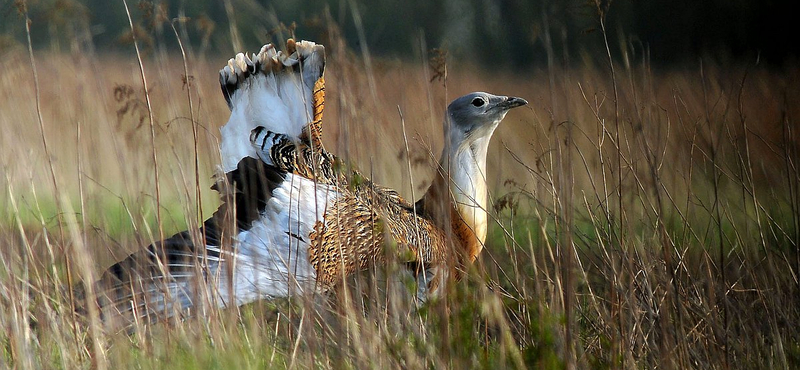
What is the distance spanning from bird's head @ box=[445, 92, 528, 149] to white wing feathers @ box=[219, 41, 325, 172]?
572 mm

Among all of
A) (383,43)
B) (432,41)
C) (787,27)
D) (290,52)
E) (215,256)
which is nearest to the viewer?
(215,256)

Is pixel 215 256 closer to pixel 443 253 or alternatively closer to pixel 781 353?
pixel 443 253

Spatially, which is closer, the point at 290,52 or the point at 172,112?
the point at 172,112

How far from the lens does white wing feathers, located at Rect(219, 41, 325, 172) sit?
327cm

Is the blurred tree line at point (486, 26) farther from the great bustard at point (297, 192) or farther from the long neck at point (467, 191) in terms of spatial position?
the long neck at point (467, 191)

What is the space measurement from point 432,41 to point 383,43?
0.77m

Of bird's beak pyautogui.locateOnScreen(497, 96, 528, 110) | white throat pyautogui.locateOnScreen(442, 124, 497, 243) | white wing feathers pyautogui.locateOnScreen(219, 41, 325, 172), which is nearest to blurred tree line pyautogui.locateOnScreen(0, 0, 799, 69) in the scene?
→ white wing feathers pyautogui.locateOnScreen(219, 41, 325, 172)

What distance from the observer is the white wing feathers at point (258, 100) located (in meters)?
3.27

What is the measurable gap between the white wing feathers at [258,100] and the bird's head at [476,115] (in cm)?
57

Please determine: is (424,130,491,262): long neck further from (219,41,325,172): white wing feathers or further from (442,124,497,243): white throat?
(219,41,325,172): white wing feathers

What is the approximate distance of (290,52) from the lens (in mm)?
3064

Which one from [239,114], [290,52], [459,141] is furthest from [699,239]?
[239,114]

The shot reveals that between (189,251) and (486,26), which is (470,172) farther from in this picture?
(486,26)

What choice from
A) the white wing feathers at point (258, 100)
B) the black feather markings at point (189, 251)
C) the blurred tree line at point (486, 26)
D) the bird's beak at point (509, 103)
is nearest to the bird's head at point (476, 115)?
the bird's beak at point (509, 103)
